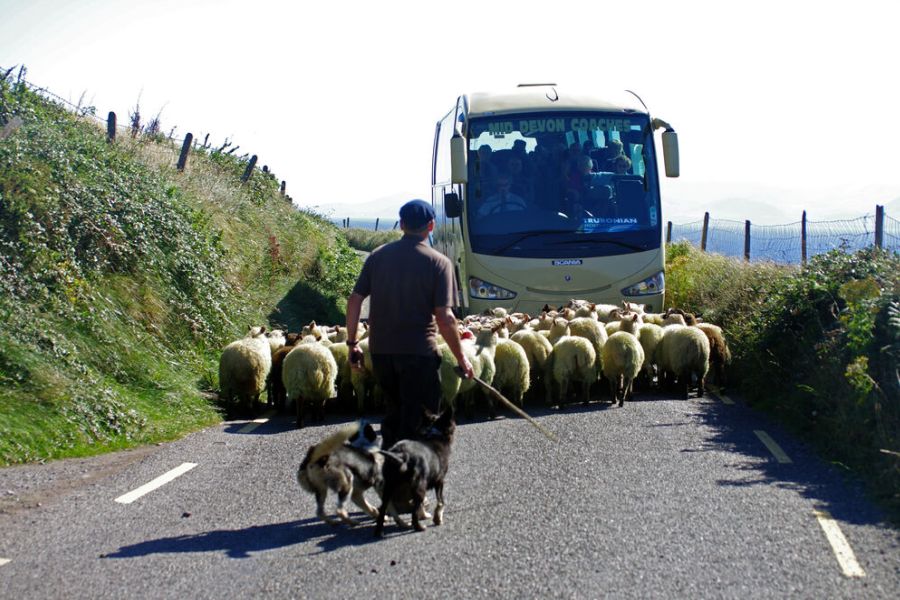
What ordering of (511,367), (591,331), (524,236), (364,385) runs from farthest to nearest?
1. (524,236)
2. (591,331)
3. (511,367)
4. (364,385)

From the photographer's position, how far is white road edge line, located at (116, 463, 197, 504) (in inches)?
301

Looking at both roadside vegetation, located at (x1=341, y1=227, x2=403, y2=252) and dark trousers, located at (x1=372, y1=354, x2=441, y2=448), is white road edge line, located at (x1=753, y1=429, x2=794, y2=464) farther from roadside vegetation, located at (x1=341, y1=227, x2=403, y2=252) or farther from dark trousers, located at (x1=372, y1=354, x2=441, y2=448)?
roadside vegetation, located at (x1=341, y1=227, x2=403, y2=252)

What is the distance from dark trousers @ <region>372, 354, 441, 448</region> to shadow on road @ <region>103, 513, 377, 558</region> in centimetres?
68

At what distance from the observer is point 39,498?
7672 mm

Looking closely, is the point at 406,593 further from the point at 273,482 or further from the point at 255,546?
the point at 273,482

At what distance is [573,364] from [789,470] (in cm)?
381

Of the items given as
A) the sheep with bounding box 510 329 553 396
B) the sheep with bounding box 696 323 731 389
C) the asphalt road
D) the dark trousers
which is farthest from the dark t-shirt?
the sheep with bounding box 696 323 731 389

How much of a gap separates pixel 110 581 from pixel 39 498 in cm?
222

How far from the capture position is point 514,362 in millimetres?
11484

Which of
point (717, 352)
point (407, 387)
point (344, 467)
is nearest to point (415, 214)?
point (407, 387)

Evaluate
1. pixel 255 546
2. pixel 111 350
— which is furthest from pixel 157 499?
pixel 111 350

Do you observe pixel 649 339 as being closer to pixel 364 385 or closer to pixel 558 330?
pixel 558 330

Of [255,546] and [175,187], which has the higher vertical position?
[175,187]

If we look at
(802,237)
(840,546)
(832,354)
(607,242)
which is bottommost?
(840,546)
